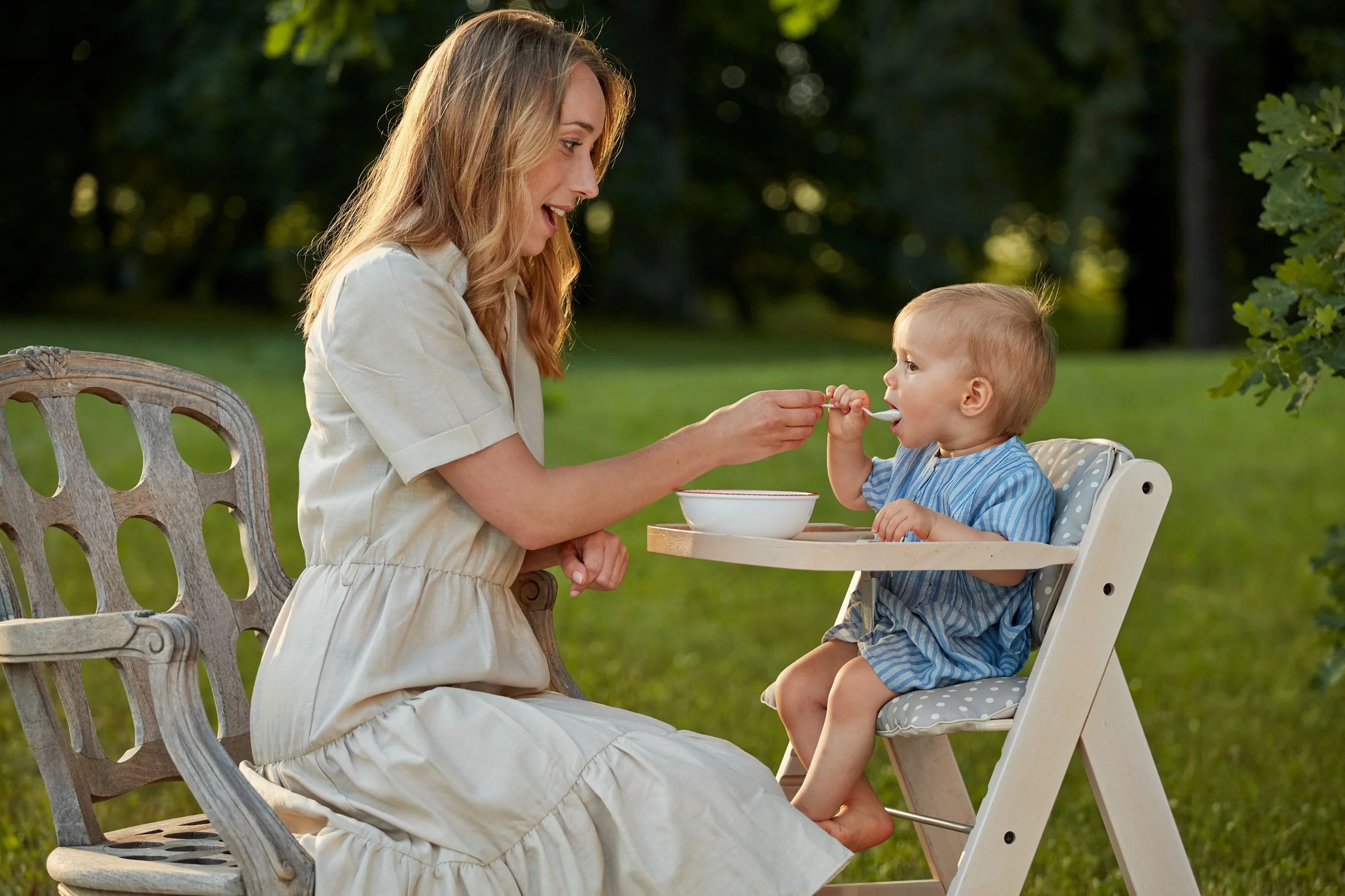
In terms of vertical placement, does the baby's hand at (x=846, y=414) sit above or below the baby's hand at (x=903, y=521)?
above

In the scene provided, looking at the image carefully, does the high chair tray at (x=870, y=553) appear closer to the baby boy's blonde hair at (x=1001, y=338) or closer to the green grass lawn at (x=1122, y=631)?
the baby boy's blonde hair at (x=1001, y=338)

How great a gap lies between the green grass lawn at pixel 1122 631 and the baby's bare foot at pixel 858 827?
1.31 m

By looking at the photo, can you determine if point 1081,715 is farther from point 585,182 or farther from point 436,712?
point 585,182

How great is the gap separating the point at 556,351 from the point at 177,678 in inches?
34.9

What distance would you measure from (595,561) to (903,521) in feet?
1.74

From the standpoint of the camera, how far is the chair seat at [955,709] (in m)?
2.25

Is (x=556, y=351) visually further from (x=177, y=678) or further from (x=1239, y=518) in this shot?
(x=1239, y=518)

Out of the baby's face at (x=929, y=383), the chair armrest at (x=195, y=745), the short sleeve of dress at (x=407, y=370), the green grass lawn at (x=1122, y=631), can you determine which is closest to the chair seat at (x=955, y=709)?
the baby's face at (x=929, y=383)

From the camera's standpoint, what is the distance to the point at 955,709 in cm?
227

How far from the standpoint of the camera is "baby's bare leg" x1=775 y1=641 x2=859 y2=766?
2.55 meters

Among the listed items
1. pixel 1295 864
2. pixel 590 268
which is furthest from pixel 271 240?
pixel 1295 864

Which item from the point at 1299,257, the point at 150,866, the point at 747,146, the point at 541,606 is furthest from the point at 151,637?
the point at 747,146

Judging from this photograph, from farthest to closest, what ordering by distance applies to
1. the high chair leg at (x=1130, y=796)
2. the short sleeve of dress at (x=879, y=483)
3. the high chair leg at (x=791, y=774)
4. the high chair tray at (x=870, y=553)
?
1. the short sleeve of dress at (x=879, y=483)
2. the high chair leg at (x=791, y=774)
3. the high chair leg at (x=1130, y=796)
4. the high chair tray at (x=870, y=553)

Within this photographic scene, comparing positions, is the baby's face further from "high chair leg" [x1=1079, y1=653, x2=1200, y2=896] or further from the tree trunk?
the tree trunk
